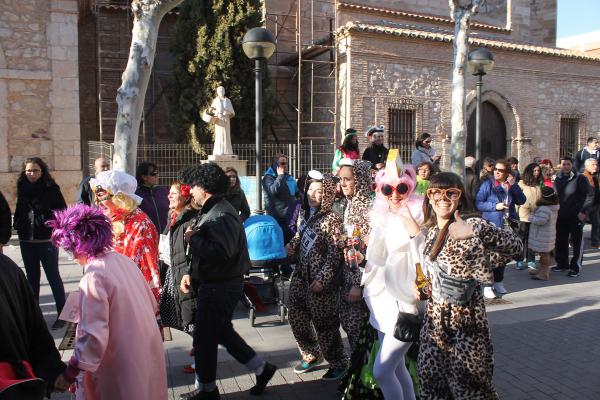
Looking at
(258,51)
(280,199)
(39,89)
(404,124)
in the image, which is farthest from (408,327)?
(404,124)

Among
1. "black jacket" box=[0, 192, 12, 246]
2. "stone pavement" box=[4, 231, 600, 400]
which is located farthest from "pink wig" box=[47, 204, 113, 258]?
"black jacket" box=[0, 192, 12, 246]

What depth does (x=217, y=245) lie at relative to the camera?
3.78 meters

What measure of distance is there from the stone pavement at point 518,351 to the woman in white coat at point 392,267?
926 mm

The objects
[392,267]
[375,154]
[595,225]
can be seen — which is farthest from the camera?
[595,225]

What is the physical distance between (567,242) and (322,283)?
21.6 feet

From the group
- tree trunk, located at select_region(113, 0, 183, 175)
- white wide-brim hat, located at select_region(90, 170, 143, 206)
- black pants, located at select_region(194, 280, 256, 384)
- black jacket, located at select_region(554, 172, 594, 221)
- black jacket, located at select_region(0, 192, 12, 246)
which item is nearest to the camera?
black pants, located at select_region(194, 280, 256, 384)

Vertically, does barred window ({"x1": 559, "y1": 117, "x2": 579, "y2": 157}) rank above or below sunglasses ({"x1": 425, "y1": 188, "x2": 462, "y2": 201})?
above

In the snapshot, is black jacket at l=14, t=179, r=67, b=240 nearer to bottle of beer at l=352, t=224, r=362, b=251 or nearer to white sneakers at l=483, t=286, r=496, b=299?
bottle of beer at l=352, t=224, r=362, b=251

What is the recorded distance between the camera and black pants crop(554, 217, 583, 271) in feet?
28.8

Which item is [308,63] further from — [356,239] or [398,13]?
[356,239]

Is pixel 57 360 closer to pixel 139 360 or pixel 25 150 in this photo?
pixel 139 360

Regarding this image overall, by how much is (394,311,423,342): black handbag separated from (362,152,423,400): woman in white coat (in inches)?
1.9

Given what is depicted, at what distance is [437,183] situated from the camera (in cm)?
322

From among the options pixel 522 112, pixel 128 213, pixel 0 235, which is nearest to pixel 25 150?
pixel 0 235
